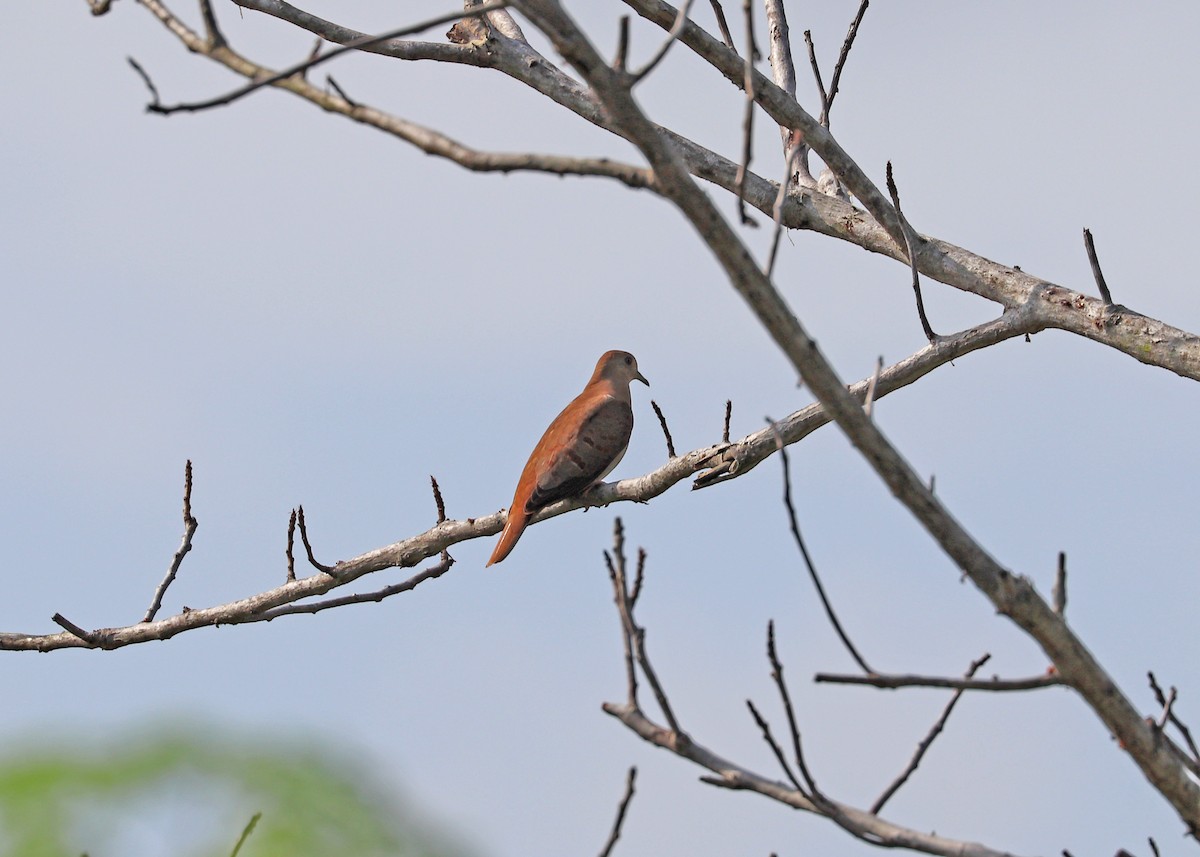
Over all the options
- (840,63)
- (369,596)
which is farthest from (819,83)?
(369,596)

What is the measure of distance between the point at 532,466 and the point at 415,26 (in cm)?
537

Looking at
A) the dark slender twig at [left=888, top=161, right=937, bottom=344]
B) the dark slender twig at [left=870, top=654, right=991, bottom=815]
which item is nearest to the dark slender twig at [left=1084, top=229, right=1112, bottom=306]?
the dark slender twig at [left=888, top=161, right=937, bottom=344]

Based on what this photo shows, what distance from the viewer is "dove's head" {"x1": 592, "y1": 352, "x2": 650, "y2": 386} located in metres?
9.49

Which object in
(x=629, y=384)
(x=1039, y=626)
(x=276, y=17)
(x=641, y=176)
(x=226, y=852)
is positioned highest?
(x=629, y=384)

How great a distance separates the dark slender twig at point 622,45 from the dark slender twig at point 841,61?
4.32 metres

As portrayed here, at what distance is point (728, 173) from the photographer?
662cm

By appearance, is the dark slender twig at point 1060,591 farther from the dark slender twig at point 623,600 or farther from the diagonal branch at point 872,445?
the dark slender twig at point 623,600

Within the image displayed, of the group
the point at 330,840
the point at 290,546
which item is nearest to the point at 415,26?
the point at 330,840

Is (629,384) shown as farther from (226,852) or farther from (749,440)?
(226,852)

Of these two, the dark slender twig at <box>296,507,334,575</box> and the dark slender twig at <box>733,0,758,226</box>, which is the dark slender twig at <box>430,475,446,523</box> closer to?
the dark slender twig at <box>296,507,334,575</box>

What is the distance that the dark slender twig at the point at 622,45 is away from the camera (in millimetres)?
2852

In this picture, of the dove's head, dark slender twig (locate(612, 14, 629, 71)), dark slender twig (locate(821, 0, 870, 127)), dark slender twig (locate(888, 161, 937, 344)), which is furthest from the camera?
the dove's head

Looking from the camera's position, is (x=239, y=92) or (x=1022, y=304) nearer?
(x=239, y=92)

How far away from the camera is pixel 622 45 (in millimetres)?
2891
